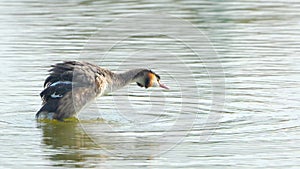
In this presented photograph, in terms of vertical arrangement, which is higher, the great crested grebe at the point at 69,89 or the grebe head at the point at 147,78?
the grebe head at the point at 147,78

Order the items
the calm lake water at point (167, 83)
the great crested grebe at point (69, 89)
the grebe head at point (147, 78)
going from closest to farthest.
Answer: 1. the calm lake water at point (167, 83)
2. the great crested grebe at point (69, 89)
3. the grebe head at point (147, 78)

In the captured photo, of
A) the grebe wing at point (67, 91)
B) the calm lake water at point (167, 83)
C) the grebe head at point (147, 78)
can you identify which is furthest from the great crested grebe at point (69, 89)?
the grebe head at point (147, 78)

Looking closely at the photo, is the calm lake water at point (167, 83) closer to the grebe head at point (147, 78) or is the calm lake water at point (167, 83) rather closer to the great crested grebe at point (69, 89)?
the great crested grebe at point (69, 89)

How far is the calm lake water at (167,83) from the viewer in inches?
475

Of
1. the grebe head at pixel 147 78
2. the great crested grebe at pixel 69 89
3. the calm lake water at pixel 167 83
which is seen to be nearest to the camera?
the calm lake water at pixel 167 83

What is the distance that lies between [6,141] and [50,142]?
594 mm

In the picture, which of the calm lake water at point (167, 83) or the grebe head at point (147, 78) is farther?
the grebe head at point (147, 78)

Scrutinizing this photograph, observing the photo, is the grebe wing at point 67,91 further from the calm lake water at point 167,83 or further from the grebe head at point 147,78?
the grebe head at point 147,78

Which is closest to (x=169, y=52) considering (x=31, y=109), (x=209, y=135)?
(x=31, y=109)

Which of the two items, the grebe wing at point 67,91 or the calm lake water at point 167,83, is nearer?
the calm lake water at point 167,83

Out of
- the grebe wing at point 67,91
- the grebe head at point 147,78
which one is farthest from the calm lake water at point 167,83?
the grebe head at point 147,78

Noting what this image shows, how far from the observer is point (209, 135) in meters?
13.0

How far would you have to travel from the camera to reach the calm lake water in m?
12.1

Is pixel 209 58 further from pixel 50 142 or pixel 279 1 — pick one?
pixel 279 1
